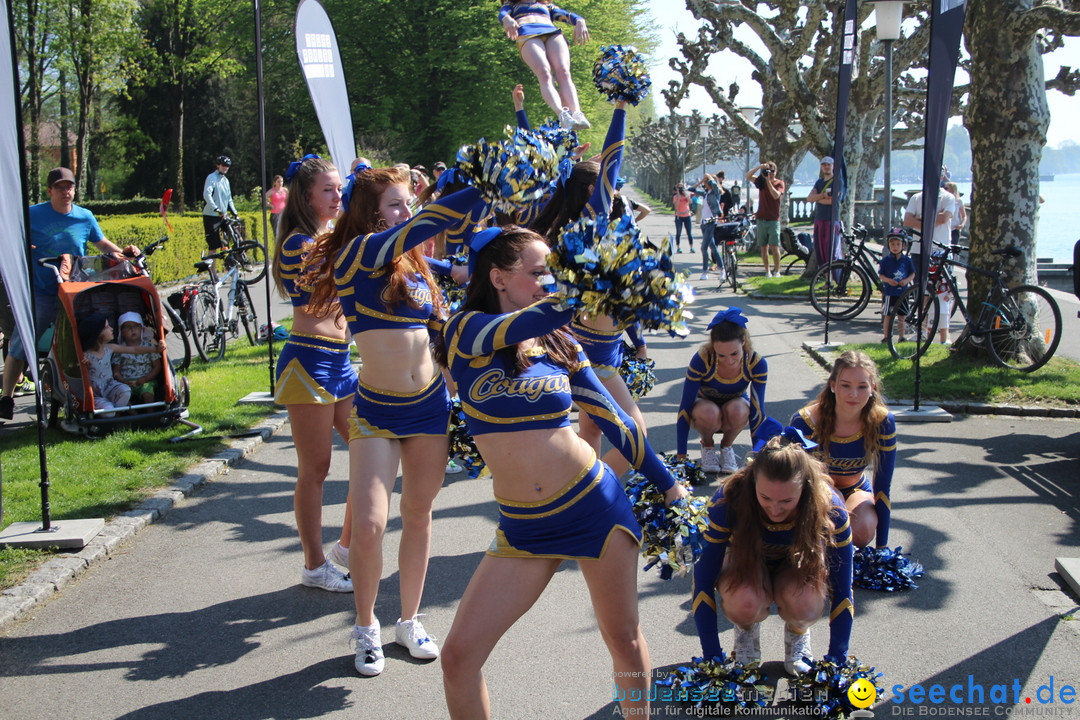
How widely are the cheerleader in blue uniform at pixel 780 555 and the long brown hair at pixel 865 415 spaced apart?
93cm

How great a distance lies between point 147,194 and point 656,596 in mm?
44263

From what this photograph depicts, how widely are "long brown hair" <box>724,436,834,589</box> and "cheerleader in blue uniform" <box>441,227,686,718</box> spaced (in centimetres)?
79

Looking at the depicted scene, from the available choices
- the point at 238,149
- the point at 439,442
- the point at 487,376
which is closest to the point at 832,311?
the point at 439,442

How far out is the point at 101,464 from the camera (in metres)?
6.49

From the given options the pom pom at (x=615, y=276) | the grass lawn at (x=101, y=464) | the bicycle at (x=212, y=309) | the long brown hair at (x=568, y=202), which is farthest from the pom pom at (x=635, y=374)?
the bicycle at (x=212, y=309)

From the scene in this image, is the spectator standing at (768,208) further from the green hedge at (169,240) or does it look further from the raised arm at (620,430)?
the raised arm at (620,430)

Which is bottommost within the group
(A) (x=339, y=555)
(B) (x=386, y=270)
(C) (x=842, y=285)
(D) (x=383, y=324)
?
(A) (x=339, y=555)

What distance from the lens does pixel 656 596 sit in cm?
461

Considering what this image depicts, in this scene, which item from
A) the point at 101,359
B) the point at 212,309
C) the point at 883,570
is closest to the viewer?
the point at 883,570

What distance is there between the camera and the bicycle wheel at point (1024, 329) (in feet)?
29.7

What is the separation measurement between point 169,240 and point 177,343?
31.8ft

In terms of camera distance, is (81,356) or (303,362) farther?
(81,356)

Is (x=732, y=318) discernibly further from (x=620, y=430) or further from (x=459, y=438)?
(x=620, y=430)

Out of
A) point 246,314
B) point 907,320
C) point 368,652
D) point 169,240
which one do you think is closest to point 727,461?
point 368,652
